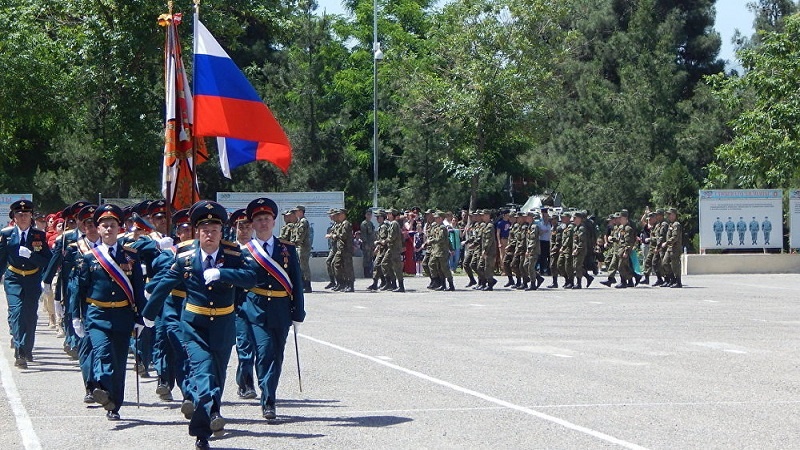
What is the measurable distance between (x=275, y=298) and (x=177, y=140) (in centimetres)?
471

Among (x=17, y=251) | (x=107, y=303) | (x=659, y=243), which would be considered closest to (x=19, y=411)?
(x=107, y=303)

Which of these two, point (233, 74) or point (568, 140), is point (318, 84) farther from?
point (233, 74)

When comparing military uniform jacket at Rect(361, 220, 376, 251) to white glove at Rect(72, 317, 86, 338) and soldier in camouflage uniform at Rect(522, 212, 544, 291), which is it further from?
white glove at Rect(72, 317, 86, 338)

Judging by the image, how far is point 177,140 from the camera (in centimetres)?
1477

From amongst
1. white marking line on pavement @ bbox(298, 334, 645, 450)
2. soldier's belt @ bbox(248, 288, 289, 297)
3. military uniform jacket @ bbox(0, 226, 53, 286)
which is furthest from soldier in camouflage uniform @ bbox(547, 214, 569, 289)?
soldier's belt @ bbox(248, 288, 289, 297)

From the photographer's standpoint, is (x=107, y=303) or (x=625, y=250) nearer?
(x=107, y=303)

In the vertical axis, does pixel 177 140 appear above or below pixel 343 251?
above

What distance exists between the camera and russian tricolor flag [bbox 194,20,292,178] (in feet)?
45.8

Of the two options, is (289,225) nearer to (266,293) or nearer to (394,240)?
(394,240)

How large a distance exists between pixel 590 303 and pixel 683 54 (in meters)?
32.1

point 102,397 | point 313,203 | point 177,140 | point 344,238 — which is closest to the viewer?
point 102,397

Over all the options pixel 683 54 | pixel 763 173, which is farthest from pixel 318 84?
pixel 683 54

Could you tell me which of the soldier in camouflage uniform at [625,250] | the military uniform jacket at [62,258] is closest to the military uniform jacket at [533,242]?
the soldier in camouflage uniform at [625,250]

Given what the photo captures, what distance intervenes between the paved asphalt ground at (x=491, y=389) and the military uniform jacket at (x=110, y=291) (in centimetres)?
80
